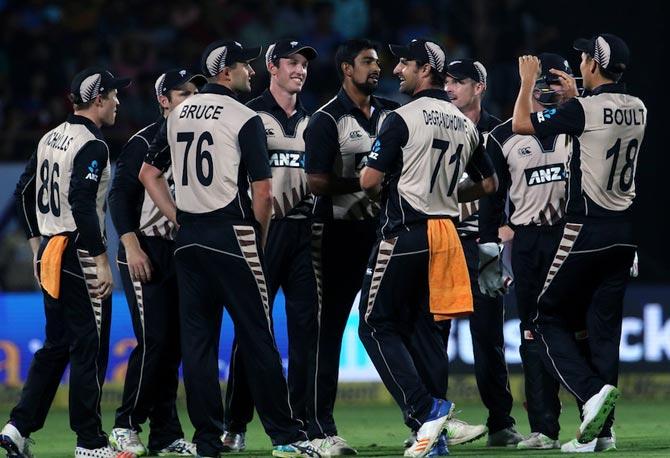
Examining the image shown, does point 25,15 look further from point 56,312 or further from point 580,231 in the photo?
point 580,231

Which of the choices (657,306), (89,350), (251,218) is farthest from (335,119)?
(657,306)

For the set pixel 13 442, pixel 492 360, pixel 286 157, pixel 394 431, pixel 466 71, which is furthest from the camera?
pixel 394 431

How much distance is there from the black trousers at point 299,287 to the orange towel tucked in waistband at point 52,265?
1276mm

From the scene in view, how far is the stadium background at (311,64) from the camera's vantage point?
12.9 m

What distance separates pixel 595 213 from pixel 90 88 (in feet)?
10.4

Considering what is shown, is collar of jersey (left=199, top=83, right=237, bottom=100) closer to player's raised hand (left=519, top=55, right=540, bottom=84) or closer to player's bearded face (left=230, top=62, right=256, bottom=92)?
player's bearded face (left=230, top=62, right=256, bottom=92)

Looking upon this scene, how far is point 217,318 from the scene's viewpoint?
7746 mm

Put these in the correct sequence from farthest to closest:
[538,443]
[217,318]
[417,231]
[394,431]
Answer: [394,431]
[538,443]
[417,231]
[217,318]

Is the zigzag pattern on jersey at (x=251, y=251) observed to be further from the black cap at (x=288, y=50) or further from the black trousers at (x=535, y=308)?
the black trousers at (x=535, y=308)

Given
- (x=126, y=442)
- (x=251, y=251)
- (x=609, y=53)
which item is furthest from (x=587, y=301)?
(x=126, y=442)

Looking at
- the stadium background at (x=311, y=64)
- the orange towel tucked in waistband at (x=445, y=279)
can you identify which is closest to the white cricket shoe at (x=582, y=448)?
the orange towel tucked in waistband at (x=445, y=279)

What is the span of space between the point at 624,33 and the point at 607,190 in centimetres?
746

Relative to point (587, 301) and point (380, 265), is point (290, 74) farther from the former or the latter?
point (587, 301)

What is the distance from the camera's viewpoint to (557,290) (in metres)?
8.44
